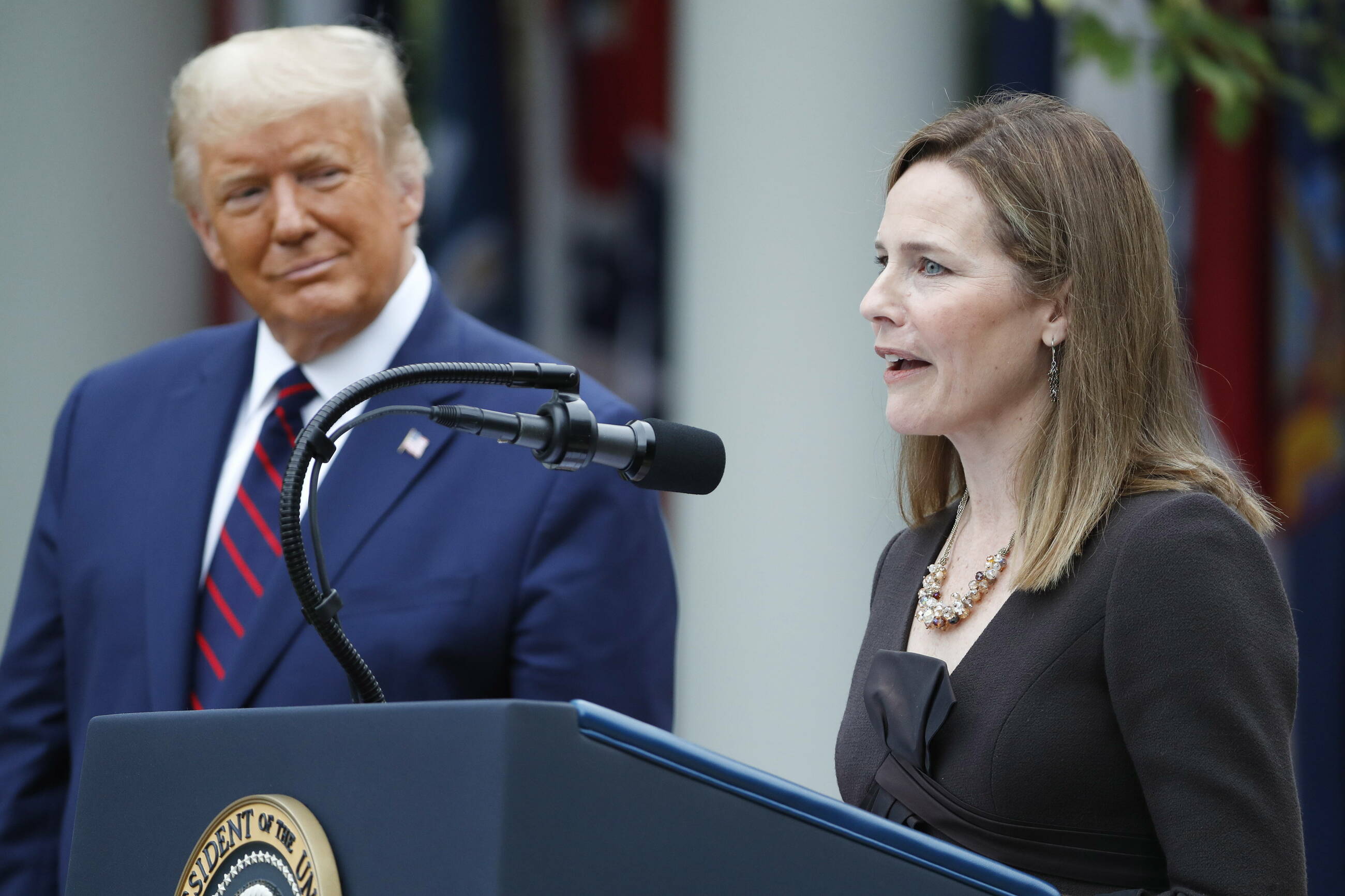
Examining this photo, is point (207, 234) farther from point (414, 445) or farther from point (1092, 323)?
point (1092, 323)

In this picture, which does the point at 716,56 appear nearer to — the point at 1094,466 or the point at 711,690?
the point at 711,690

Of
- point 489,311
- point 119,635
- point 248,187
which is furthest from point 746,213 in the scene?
point 119,635

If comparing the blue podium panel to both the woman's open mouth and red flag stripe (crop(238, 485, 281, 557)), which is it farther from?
red flag stripe (crop(238, 485, 281, 557))

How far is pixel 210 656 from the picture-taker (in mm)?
1946

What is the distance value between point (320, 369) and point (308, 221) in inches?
8.1

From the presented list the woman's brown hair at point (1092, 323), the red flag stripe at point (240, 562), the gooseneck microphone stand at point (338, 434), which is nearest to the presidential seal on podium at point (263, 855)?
the gooseneck microphone stand at point (338, 434)

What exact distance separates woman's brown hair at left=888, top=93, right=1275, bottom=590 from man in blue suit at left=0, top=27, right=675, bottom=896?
25.8 inches

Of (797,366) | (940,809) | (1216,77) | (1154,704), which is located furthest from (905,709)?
(797,366)

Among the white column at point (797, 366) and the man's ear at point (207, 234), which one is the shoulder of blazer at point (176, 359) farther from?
the white column at point (797, 366)

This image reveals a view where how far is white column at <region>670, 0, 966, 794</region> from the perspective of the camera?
3549mm

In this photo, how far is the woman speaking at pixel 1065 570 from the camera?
1.25 m

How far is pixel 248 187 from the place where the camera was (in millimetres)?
2107

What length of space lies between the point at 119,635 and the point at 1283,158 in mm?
2698

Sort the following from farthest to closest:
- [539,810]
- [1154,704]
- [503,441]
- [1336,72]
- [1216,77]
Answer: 1. [1336,72]
2. [1216,77]
3. [1154,704]
4. [503,441]
5. [539,810]
